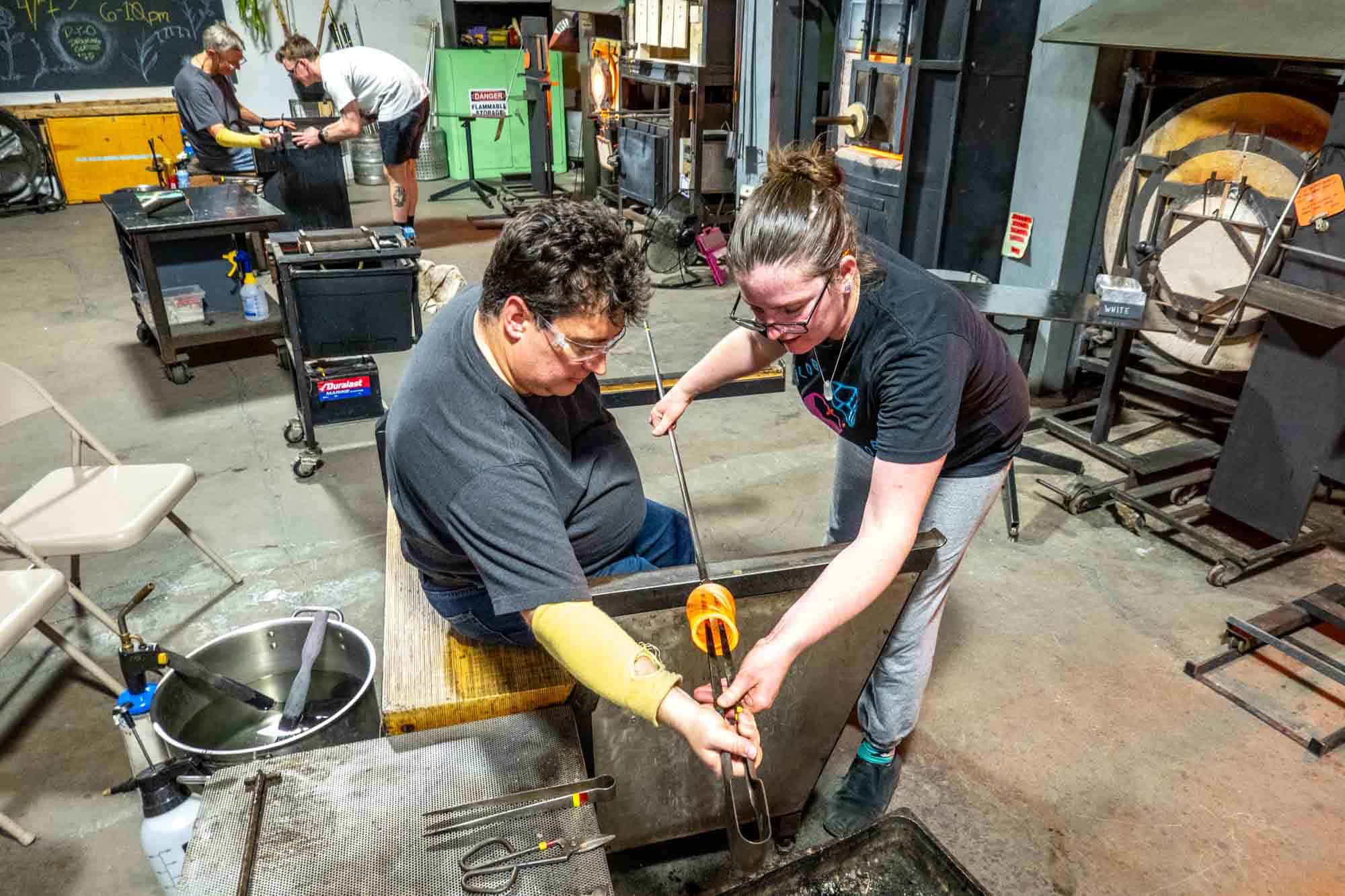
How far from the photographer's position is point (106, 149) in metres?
8.00

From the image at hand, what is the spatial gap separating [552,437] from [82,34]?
925 centimetres

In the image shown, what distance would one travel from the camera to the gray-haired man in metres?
5.68

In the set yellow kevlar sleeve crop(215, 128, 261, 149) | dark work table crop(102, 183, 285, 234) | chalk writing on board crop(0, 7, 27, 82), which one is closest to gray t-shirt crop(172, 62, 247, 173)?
yellow kevlar sleeve crop(215, 128, 261, 149)

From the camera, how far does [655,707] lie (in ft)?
4.03

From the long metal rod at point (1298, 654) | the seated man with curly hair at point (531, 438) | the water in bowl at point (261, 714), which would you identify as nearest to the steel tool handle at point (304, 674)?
the water in bowl at point (261, 714)

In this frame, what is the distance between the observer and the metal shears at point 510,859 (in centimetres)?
120

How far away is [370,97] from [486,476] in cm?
547

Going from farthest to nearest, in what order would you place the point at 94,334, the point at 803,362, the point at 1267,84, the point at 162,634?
the point at 94,334 → the point at 1267,84 → the point at 162,634 → the point at 803,362

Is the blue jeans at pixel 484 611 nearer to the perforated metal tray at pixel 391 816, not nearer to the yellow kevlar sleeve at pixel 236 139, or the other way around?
the perforated metal tray at pixel 391 816

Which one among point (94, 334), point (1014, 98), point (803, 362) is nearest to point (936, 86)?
point (1014, 98)

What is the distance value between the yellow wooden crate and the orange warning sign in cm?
831

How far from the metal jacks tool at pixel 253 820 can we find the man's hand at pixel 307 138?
17.7ft

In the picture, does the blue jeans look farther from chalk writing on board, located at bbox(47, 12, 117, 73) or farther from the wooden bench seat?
chalk writing on board, located at bbox(47, 12, 117, 73)

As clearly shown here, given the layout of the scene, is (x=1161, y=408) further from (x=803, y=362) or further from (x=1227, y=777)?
(x=803, y=362)
